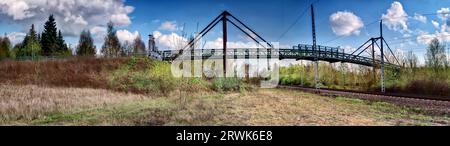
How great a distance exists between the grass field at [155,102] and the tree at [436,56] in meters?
9.17

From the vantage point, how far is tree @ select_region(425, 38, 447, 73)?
19.1 metres

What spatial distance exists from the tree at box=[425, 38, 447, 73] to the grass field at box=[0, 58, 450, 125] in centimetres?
917

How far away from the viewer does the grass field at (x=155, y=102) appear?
543 cm

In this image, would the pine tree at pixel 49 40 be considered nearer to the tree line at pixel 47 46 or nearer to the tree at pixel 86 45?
the tree line at pixel 47 46

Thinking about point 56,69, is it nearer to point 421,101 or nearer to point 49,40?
point 421,101

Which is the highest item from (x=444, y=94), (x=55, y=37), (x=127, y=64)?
(x=55, y=37)

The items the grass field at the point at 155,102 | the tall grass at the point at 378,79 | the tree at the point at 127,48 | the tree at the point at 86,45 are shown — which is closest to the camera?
the grass field at the point at 155,102

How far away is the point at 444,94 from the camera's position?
15508mm

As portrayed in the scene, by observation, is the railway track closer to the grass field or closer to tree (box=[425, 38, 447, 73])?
the grass field

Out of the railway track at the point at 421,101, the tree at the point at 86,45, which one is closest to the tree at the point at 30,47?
the tree at the point at 86,45

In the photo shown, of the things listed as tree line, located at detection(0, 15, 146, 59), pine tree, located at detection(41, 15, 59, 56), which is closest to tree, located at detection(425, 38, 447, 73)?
tree line, located at detection(0, 15, 146, 59)
